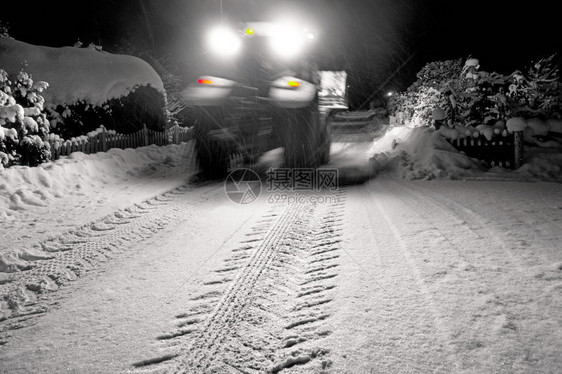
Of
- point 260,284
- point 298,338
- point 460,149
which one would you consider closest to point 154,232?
point 260,284

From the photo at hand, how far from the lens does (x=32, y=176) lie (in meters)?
7.22

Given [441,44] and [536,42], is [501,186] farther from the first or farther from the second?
[441,44]

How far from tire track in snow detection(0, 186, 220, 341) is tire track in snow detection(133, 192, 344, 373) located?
4.08 ft

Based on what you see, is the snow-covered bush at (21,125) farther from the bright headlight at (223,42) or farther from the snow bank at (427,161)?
the snow bank at (427,161)

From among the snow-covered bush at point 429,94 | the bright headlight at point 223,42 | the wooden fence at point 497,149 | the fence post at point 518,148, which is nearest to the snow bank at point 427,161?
the wooden fence at point 497,149

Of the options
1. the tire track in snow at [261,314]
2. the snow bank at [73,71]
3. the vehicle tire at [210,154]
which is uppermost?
the snow bank at [73,71]

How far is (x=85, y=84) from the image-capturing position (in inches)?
432

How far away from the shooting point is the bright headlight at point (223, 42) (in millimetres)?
8867

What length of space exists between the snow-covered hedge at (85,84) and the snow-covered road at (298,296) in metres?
6.63

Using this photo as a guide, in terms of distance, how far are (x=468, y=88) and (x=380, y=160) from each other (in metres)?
3.66

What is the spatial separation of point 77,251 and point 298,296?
2600 mm

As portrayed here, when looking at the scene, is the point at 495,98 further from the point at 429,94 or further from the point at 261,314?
the point at 261,314

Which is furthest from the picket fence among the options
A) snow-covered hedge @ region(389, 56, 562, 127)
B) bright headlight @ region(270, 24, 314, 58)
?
snow-covered hedge @ region(389, 56, 562, 127)

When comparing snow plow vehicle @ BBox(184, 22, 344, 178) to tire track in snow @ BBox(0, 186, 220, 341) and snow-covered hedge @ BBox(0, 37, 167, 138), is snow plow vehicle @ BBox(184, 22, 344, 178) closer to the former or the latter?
tire track in snow @ BBox(0, 186, 220, 341)
